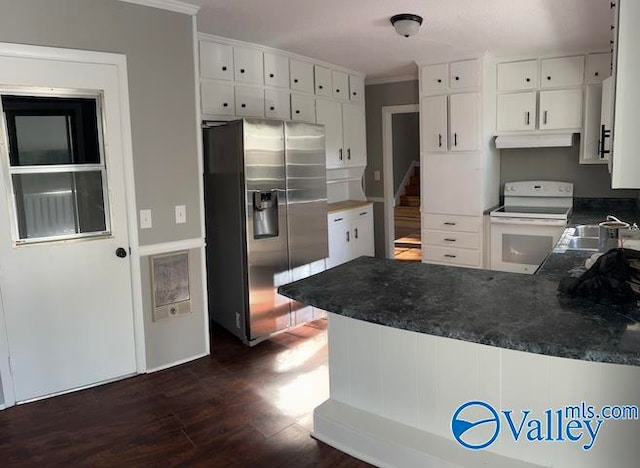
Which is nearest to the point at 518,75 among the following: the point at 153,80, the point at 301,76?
the point at 301,76

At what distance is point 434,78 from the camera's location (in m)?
5.23

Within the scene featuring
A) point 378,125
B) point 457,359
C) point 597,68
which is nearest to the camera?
point 457,359

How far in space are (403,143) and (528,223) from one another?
198 inches

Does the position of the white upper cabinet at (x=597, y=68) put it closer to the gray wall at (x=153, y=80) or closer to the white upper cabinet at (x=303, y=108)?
the white upper cabinet at (x=303, y=108)

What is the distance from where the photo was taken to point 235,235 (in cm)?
392

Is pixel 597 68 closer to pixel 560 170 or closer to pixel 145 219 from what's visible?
pixel 560 170

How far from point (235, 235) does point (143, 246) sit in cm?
77

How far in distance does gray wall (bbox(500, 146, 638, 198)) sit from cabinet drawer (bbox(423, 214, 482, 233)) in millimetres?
709

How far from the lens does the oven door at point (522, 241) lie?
15.5 ft

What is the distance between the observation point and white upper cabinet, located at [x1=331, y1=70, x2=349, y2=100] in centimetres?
548

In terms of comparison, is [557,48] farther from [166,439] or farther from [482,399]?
[166,439]

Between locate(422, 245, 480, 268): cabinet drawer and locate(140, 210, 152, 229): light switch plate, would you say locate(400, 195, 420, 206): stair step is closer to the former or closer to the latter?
locate(422, 245, 480, 268): cabinet drawer

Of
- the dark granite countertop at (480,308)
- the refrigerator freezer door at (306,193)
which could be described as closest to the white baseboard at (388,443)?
the dark granite countertop at (480,308)

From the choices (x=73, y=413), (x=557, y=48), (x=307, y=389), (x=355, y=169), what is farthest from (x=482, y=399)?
(x=355, y=169)
